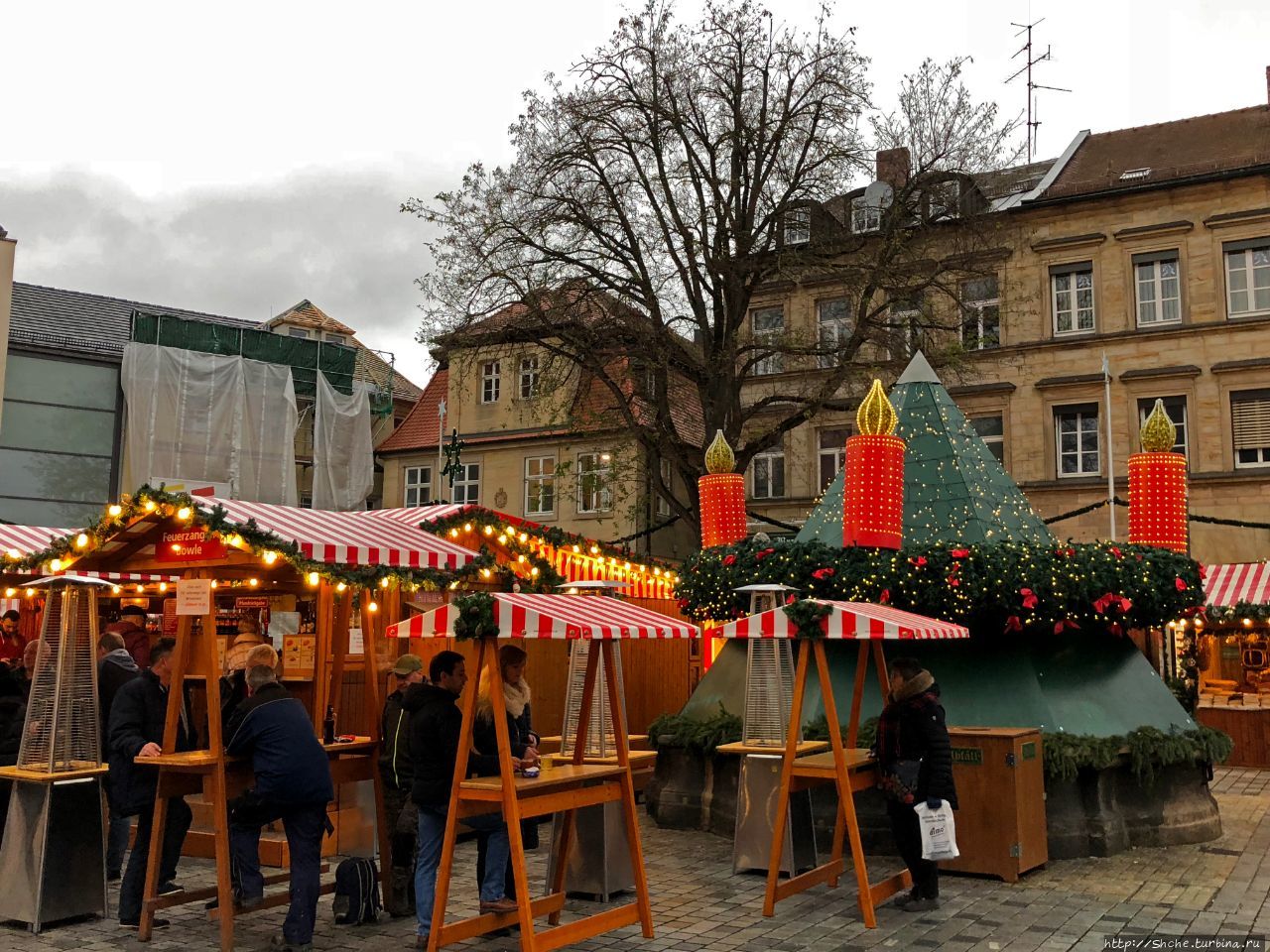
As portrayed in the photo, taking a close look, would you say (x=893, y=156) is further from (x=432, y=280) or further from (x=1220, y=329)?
(x=432, y=280)

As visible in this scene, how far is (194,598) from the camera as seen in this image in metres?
7.44

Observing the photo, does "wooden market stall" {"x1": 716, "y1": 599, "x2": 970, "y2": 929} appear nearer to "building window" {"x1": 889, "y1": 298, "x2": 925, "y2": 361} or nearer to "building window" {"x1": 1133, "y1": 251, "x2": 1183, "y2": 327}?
"building window" {"x1": 889, "y1": 298, "x2": 925, "y2": 361}

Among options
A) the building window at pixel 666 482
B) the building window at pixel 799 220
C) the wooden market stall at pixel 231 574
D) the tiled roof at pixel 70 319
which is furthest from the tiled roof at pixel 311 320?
the wooden market stall at pixel 231 574

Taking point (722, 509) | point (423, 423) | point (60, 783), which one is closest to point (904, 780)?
point (60, 783)

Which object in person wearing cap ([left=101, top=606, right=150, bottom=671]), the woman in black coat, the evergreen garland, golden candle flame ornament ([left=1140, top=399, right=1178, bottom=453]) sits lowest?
the woman in black coat

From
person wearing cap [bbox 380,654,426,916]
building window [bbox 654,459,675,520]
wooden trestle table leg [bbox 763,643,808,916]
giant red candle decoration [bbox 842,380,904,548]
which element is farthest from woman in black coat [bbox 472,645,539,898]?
building window [bbox 654,459,675,520]

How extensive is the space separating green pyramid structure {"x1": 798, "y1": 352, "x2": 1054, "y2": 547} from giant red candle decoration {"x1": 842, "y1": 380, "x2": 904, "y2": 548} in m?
0.64

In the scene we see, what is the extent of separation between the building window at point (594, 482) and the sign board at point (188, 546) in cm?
1224

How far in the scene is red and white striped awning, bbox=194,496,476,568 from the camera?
886 centimetres

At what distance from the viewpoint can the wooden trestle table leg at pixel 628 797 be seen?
284 inches

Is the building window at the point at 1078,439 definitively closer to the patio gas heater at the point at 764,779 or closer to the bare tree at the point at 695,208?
the bare tree at the point at 695,208

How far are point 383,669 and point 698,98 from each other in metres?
13.2

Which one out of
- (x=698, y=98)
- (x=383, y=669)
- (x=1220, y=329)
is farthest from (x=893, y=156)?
(x=383, y=669)

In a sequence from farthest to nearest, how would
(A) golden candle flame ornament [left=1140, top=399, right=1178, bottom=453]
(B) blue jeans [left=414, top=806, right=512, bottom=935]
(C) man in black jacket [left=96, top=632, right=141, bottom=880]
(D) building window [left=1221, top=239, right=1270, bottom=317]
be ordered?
(D) building window [left=1221, top=239, right=1270, bottom=317]
(A) golden candle flame ornament [left=1140, top=399, right=1178, bottom=453]
(C) man in black jacket [left=96, top=632, right=141, bottom=880]
(B) blue jeans [left=414, top=806, right=512, bottom=935]
